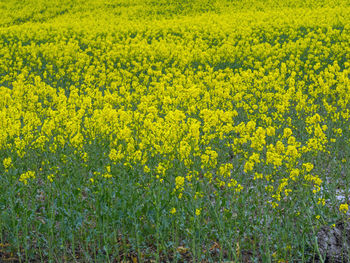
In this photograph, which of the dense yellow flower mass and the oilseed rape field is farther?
the dense yellow flower mass

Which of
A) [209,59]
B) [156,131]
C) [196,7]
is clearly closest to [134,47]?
[209,59]

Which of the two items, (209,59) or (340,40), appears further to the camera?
(340,40)

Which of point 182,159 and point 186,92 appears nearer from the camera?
point 182,159

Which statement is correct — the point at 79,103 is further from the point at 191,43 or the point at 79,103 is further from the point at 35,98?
the point at 191,43

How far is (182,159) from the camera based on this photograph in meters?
5.34

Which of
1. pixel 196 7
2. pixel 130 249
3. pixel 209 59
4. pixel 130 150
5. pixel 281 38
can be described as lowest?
pixel 130 249

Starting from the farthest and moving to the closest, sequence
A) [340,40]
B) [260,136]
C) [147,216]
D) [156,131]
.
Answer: [340,40], [156,131], [260,136], [147,216]

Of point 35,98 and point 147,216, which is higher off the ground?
point 35,98

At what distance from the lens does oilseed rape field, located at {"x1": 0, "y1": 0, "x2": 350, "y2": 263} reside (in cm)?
441

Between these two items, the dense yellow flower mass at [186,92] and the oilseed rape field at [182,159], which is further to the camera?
the dense yellow flower mass at [186,92]

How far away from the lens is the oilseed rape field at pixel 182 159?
14.5ft

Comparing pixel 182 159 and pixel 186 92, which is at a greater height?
pixel 186 92

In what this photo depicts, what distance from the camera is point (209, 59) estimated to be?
1337 cm

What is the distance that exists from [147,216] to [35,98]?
495 cm
